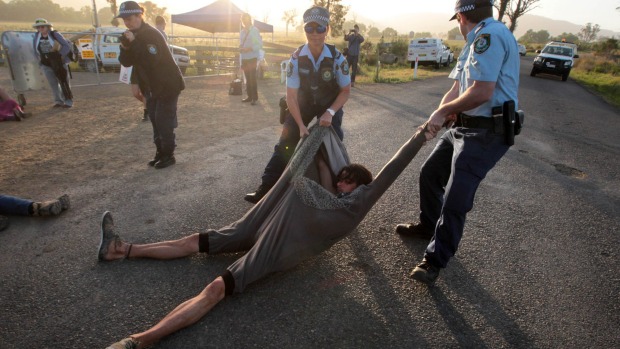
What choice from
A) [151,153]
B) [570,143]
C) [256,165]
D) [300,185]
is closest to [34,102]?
[151,153]

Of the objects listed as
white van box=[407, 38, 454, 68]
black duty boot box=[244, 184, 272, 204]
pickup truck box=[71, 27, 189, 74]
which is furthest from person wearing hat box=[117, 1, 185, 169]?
white van box=[407, 38, 454, 68]

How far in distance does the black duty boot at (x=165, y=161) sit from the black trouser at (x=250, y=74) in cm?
476

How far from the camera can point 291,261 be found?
252 centimetres

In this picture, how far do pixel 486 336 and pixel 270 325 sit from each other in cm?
142

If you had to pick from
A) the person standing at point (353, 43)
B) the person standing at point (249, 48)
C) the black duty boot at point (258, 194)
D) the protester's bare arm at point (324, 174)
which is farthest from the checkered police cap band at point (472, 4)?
the person standing at point (353, 43)

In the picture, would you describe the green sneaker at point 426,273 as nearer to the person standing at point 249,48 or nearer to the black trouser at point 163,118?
the black trouser at point 163,118

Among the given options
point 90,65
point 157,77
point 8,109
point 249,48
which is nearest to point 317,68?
point 157,77

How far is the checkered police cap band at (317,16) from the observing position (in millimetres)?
3266

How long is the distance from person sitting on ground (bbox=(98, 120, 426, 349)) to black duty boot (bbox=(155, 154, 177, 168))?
216 cm

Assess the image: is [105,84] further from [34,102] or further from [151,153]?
[151,153]

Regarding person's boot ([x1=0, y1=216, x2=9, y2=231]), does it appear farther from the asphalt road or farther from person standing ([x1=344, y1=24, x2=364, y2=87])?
person standing ([x1=344, y1=24, x2=364, y2=87])

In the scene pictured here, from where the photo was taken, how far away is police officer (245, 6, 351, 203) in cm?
333

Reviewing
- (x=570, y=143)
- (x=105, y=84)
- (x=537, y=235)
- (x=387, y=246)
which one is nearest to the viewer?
(x=387, y=246)

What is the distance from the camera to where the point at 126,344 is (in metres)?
1.92
